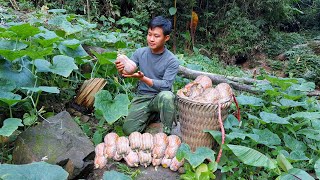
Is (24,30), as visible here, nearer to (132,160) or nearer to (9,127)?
(9,127)

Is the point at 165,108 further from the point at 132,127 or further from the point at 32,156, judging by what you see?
the point at 32,156

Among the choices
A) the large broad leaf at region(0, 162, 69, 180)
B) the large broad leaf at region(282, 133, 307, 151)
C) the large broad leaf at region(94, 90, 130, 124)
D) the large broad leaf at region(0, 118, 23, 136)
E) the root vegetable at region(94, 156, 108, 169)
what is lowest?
the root vegetable at region(94, 156, 108, 169)

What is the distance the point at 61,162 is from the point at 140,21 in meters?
5.69

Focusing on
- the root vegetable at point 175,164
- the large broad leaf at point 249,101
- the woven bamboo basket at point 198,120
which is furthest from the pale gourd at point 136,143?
the large broad leaf at point 249,101

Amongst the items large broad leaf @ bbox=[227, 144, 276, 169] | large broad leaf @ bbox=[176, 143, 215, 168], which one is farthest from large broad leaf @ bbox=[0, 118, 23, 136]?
large broad leaf @ bbox=[227, 144, 276, 169]

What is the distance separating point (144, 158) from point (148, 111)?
621mm

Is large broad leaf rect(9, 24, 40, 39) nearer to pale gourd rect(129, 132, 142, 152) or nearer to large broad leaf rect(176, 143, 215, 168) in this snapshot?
pale gourd rect(129, 132, 142, 152)

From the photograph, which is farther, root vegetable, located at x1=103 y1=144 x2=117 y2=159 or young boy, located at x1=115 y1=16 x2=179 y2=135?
young boy, located at x1=115 y1=16 x2=179 y2=135

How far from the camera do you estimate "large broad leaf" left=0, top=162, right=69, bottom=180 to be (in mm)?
1688

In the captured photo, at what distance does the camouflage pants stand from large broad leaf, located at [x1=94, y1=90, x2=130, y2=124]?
36cm

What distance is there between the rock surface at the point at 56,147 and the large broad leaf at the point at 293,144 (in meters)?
1.56

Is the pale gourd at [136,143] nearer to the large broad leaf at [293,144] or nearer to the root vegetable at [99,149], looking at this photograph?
the root vegetable at [99,149]

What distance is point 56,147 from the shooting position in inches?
92.6

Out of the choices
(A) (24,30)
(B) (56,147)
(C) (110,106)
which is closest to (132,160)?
(C) (110,106)
